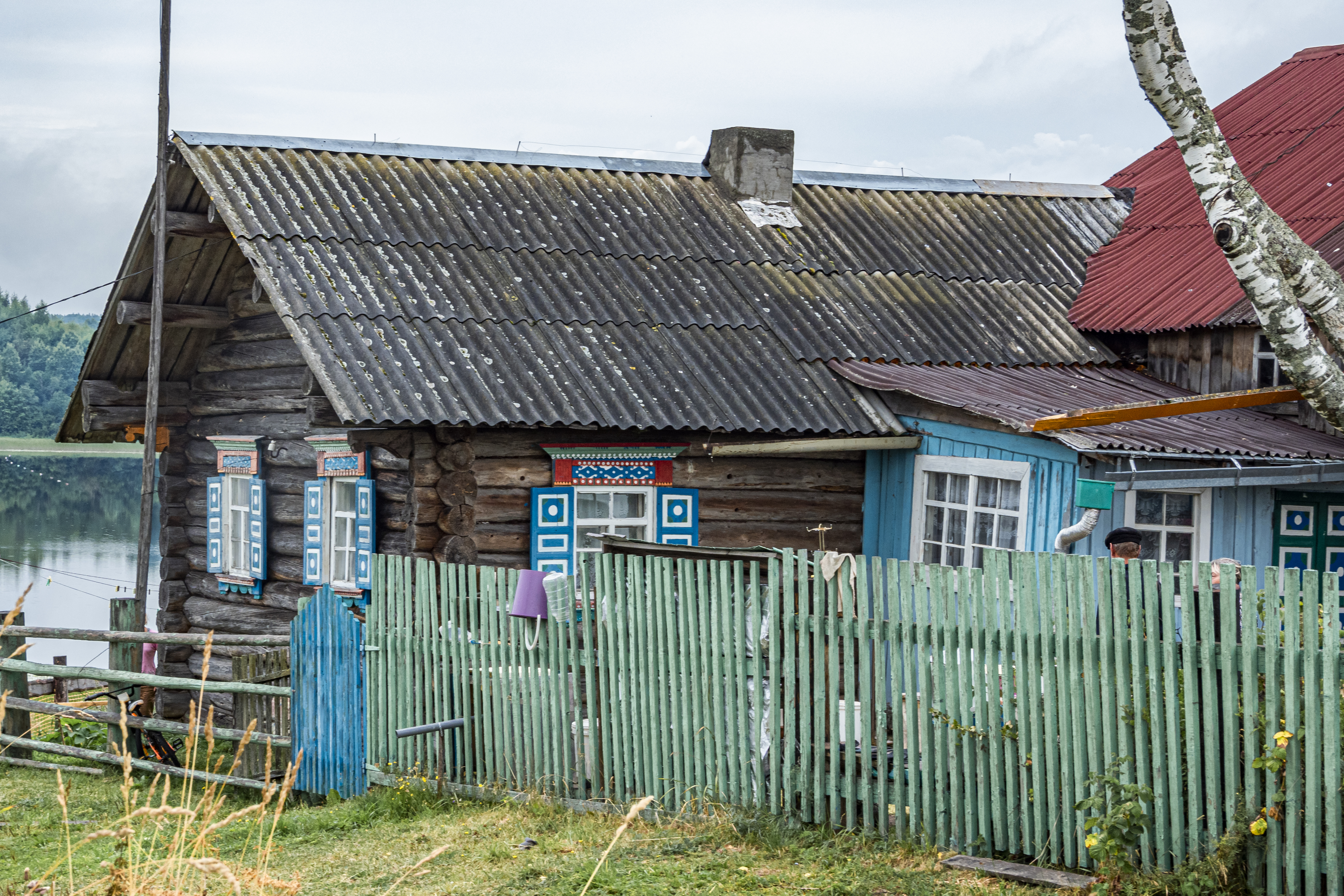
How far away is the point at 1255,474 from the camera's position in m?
10.1

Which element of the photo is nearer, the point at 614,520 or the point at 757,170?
the point at 614,520

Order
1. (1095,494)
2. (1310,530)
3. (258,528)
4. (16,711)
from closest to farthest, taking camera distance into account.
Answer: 1. (1095,494)
2. (1310,530)
3. (16,711)
4. (258,528)

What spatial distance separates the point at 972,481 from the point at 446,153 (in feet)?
23.2

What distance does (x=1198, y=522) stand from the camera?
432 inches

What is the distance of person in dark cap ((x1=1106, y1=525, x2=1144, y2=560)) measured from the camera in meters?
8.73

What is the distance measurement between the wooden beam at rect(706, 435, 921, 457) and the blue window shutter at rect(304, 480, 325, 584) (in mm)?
3761

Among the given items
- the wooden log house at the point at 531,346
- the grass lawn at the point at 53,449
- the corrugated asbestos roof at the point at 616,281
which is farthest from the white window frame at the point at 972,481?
the grass lawn at the point at 53,449

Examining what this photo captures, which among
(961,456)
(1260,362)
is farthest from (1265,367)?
(961,456)

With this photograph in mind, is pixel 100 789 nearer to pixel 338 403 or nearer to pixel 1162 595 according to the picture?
pixel 338 403

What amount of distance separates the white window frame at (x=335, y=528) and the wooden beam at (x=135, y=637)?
838 millimetres

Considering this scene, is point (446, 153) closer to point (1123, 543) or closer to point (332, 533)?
point (332, 533)

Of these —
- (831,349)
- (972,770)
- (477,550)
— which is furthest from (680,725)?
(831,349)

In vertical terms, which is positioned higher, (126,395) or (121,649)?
(126,395)

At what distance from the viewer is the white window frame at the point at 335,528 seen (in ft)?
42.0
